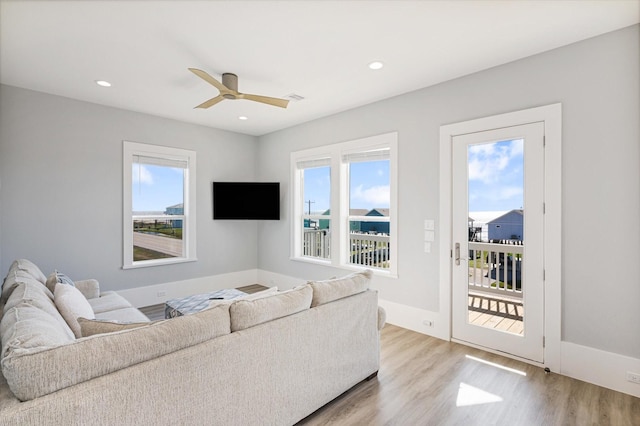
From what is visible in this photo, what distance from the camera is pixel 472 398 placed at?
2.33m

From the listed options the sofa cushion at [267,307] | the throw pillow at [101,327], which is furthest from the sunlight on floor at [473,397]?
the throw pillow at [101,327]

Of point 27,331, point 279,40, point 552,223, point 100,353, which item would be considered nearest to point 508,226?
point 552,223

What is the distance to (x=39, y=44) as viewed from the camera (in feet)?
8.64

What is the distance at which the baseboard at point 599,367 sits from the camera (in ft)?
7.77

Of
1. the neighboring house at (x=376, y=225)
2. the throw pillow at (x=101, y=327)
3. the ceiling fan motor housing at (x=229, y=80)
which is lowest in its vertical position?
the throw pillow at (x=101, y=327)

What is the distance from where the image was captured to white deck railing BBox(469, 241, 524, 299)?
9.70 feet

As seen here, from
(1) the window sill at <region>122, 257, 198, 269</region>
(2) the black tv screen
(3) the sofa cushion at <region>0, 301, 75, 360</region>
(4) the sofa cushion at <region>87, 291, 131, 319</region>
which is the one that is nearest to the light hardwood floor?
(3) the sofa cushion at <region>0, 301, 75, 360</region>

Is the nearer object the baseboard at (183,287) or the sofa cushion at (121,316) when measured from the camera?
the sofa cushion at (121,316)

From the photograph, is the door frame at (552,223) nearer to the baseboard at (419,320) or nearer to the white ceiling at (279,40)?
the baseboard at (419,320)

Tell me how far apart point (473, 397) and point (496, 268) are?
126 cm

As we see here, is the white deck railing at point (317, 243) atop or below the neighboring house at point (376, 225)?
below

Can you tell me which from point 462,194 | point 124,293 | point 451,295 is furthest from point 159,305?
point 462,194

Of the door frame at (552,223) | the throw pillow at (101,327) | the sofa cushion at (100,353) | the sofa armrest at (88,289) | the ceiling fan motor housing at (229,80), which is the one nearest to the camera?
the sofa cushion at (100,353)

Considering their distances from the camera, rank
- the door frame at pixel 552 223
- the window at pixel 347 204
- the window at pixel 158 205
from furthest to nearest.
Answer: the window at pixel 158 205 → the window at pixel 347 204 → the door frame at pixel 552 223
